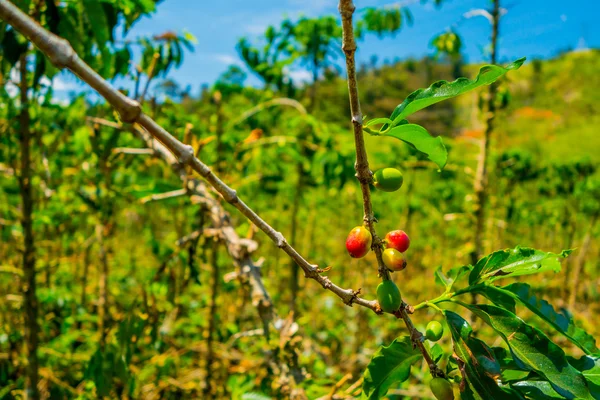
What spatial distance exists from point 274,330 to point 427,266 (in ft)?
19.5

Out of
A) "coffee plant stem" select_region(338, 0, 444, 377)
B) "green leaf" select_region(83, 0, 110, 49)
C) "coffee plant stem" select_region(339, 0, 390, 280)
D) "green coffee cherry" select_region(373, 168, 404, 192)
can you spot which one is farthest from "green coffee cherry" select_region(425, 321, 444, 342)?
"green leaf" select_region(83, 0, 110, 49)

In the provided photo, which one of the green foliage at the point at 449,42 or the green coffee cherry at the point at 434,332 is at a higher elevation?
the green foliage at the point at 449,42

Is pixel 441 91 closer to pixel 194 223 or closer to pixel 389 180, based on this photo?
pixel 389 180

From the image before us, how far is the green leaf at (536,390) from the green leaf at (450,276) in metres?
0.21

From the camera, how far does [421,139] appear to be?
2.32 ft

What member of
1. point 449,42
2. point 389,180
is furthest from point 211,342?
point 449,42

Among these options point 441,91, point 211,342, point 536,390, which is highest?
point 441,91

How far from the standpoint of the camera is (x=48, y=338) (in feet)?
11.6

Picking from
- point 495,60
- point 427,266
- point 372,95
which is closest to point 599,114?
point 372,95

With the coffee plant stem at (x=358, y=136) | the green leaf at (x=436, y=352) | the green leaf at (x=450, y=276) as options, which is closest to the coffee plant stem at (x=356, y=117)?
the coffee plant stem at (x=358, y=136)

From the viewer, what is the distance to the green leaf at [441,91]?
2.07 feet

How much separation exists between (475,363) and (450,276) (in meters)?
0.22

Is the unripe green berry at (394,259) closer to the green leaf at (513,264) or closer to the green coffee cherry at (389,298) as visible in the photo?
the green coffee cherry at (389,298)

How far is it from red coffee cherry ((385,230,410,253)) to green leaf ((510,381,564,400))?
0.33m
